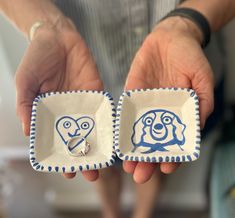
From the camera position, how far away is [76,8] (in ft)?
2.09

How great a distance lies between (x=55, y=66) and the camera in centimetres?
59

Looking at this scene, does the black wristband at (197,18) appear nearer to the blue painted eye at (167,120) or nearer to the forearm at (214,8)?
the forearm at (214,8)

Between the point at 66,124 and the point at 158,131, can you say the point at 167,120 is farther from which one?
the point at 66,124

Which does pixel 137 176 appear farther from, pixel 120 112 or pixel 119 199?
pixel 119 199

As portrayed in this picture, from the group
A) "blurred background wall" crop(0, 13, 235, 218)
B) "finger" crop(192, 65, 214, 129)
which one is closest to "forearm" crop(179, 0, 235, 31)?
"finger" crop(192, 65, 214, 129)

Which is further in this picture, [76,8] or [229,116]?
[229,116]

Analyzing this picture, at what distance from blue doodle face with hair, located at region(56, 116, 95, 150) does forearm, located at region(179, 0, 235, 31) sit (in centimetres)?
24

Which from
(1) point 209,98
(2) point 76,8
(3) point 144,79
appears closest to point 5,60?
(2) point 76,8

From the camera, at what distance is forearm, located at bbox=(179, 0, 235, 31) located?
61 cm

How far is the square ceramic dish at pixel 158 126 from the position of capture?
51 centimetres

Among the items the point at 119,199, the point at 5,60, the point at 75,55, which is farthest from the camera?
the point at 119,199

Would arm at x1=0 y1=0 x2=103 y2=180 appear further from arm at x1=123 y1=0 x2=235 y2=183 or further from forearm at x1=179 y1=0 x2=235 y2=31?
forearm at x1=179 y1=0 x2=235 y2=31

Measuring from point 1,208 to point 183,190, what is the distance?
47cm

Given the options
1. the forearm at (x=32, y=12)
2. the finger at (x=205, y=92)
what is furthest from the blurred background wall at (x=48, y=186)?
the finger at (x=205, y=92)
